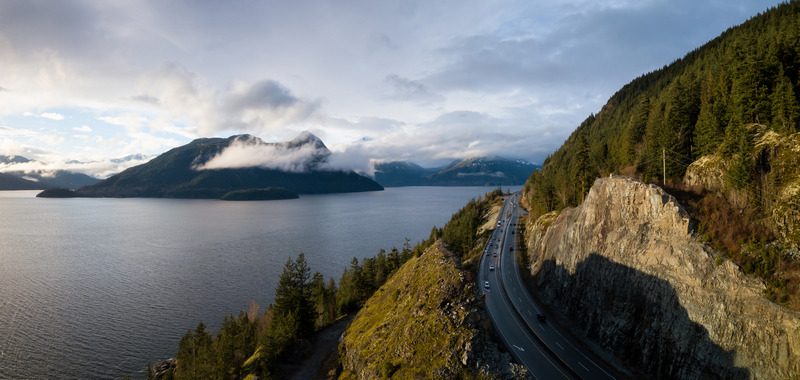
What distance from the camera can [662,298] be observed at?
3192 centimetres

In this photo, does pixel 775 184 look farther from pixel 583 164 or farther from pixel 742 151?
pixel 583 164

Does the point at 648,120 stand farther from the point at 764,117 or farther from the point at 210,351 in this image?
the point at 210,351

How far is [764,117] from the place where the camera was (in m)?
37.4

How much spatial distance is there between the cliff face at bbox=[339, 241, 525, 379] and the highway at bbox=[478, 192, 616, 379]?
1276 centimetres

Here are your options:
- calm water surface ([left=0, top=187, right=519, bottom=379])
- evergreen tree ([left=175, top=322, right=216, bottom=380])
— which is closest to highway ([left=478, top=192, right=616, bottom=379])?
evergreen tree ([left=175, top=322, right=216, bottom=380])

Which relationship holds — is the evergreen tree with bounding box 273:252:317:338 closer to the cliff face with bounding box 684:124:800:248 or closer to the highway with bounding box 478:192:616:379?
the highway with bounding box 478:192:616:379

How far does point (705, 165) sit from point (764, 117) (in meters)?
7.88

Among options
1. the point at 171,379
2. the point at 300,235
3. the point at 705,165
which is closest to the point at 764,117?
the point at 705,165

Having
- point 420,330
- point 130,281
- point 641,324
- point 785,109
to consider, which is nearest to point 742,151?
point 785,109

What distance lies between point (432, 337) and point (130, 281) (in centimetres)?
8772

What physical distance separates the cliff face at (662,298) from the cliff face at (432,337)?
1737 cm

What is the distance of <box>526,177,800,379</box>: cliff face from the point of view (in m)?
25.1

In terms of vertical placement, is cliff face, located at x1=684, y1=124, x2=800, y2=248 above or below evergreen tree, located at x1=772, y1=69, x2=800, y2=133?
below

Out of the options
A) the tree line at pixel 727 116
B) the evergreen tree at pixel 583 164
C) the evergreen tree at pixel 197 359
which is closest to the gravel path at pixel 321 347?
the evergreen tree at pixel 197 359
